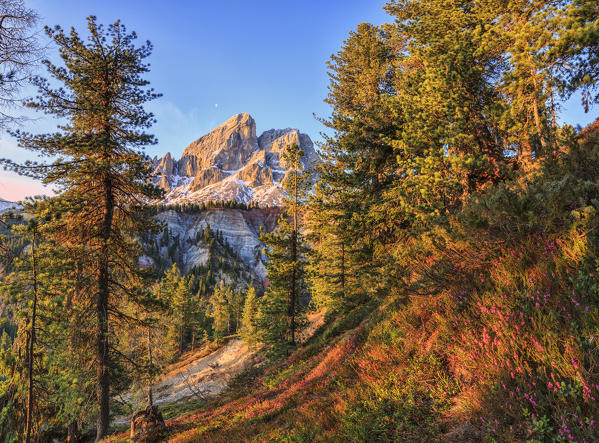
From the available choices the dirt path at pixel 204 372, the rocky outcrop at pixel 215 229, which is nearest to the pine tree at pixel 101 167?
the dirt path at pixel 204 372

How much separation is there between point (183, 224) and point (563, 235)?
162 meters

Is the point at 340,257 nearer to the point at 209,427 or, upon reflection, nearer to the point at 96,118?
the point at 209,427

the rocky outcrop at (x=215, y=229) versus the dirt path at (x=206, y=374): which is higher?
the rocky outcrop at (x=215, y=229)

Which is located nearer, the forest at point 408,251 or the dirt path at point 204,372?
the forest at point 408,251

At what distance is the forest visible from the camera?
294cm

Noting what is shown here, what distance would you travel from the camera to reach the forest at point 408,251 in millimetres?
2938

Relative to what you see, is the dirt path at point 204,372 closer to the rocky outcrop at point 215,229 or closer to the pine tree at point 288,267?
the pine tree at point 288,267

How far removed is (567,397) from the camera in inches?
85.2

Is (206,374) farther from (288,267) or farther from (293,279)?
(288,267)

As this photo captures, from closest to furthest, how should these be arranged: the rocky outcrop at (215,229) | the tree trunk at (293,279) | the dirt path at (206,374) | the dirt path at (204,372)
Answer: the tree trunk at (293,279), the dirt path at (204,372), the dirt path at (206,374), the rocky outcrop at (215,229)

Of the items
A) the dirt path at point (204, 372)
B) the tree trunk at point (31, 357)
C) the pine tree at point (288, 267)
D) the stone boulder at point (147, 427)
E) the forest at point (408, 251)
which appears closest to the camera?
the forest at point (408, 251)

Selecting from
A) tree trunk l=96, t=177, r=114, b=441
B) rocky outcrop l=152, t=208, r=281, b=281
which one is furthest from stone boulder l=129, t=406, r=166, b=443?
rocky outcrop l=152, t=208, r=281, b=281

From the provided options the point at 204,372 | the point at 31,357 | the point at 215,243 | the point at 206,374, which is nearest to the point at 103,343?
the point at 31,357

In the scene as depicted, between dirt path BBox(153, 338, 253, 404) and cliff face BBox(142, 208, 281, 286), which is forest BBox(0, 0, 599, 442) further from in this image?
cliff face BBox(142, 208, 281, 286)
